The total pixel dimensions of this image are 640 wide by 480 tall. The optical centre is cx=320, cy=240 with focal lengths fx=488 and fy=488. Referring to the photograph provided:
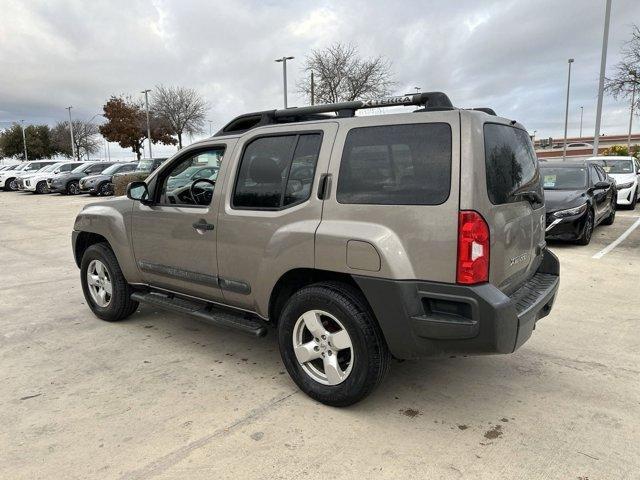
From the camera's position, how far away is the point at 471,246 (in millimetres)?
2607

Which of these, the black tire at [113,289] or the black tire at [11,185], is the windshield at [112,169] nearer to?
the black tire at [11,185]

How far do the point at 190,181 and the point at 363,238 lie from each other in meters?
2.02

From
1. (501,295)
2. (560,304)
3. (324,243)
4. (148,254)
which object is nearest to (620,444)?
(501,295)

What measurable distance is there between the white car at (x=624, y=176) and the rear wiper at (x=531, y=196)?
40.0 ft

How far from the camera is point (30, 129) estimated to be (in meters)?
69.3

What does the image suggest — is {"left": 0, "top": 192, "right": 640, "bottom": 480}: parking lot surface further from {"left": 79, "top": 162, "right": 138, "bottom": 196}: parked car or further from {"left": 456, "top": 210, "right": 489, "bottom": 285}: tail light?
{"left": 79, "top": 162, "right": 138, "bottom": 196}: parked car

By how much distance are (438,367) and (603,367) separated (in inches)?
49.0

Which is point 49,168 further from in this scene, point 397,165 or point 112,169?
point 397,165

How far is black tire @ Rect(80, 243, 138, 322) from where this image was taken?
4699 mm

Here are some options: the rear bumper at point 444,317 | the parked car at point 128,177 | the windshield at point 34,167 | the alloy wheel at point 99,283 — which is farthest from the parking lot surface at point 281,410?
the windshield at point 34,167

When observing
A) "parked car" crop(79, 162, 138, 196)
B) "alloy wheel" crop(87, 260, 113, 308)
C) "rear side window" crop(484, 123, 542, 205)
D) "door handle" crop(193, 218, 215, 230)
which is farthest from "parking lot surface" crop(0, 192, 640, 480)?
"parked car" crop(79, 162, 138, 196)

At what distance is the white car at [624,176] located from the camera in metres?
13.8

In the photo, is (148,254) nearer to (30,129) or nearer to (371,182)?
(371,182)

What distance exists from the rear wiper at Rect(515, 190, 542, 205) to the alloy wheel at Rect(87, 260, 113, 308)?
380 centimetres
